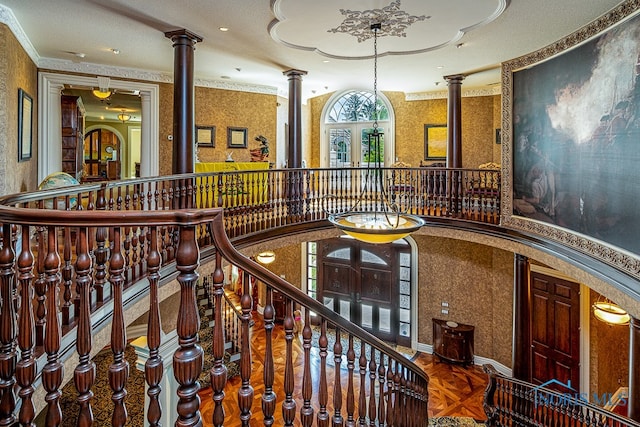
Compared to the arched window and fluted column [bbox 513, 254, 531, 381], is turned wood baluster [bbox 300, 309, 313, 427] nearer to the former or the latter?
fluted column [bbox 513, 254, 531, 381]

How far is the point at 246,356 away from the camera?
5.20 feet

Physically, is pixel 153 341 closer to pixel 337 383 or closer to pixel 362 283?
pixel 337 383

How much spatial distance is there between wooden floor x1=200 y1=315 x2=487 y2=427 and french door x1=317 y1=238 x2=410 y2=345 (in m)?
1.22

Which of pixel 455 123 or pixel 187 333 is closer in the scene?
pixel 187 333

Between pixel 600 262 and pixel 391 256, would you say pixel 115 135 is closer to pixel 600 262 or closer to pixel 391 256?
pixel 391 256

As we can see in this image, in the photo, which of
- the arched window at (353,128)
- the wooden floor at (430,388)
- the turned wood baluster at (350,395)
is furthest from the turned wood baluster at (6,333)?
the arched window at (353,128)

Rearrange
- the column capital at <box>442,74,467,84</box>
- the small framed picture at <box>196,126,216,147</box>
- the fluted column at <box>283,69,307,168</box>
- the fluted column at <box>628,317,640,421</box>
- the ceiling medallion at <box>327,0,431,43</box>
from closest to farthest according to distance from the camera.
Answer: the fluted column at <box>628,317,640,421</box>, the ceiling medallion at <box>327,0,431,43</box>, the fluted column at <box>283,69,307,168</box>, the column capital at <box>442,74,467,84</box>, the small framed picture at <box>196,126,216,147</box>

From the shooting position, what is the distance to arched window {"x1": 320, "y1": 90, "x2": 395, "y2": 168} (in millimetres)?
10570

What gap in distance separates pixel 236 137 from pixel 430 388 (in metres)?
6.67

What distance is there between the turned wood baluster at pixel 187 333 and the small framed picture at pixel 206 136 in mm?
7726

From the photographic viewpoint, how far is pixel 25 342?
129 cm

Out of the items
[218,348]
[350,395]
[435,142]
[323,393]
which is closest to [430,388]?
[435,142]

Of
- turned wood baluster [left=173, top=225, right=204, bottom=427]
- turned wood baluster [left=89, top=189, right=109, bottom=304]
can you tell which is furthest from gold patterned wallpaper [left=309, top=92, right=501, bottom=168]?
turned wood baluster [left=173, top=225, right=204, bottom=427]

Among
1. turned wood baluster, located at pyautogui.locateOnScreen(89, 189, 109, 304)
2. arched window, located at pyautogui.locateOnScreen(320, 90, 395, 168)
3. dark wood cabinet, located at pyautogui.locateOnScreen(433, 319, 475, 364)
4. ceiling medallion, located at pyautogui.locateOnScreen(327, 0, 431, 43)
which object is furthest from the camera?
arched window, located at pyautogui.locateOnScreen(320, 90, 395, 168)
